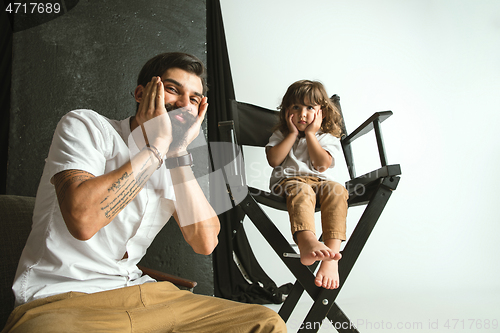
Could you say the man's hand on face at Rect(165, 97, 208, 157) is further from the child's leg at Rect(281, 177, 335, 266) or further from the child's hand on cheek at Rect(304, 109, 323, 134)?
the child's hand on cheek at Rect(304, 109, 323, 134)

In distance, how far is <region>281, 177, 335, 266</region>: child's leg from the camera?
103cm

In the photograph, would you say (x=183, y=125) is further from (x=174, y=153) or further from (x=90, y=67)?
(x=90, y=67)

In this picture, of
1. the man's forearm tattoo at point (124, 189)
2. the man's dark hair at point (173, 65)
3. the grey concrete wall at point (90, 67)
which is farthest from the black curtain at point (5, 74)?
the man's forearm tattoo at point (124, 189)

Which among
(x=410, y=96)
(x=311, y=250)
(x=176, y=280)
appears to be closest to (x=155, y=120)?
(x=176, y=280)

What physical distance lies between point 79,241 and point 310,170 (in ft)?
3.44

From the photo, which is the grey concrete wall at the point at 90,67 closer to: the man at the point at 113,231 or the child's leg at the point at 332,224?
the man at the point at 113,231

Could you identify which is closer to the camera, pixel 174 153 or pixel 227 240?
pixel 174 153

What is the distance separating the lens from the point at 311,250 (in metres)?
1.05

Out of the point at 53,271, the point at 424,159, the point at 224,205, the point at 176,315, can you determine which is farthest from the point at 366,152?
the point at 53,271

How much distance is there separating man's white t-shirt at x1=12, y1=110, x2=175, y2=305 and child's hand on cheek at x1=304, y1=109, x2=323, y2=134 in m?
0.89

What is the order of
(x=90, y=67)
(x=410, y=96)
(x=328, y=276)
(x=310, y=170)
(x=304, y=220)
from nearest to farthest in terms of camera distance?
(x=328, y=276) < (x=304, y=220) < (x=90, y=67) < (x=310, y=170) < (x=410, y=96)

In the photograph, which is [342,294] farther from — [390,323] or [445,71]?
[445,71]

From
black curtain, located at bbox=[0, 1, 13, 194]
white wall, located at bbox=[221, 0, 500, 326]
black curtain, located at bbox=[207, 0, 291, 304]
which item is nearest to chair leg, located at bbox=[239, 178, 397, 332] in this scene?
black curtain, located at bbox=[207, 0, 291, 304]

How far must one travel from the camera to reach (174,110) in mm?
1000
